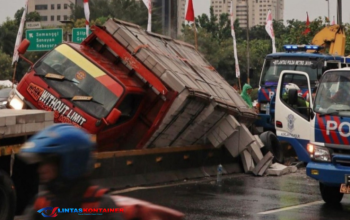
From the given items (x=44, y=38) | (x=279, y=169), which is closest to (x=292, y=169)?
(x=279, y=169)

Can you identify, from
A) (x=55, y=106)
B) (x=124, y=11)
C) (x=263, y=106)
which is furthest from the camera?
(x=124, y=11)

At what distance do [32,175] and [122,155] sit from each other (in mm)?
4093

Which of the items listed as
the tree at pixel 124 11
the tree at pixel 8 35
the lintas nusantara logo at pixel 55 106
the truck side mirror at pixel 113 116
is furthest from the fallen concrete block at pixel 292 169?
the tree at pixel 8 35

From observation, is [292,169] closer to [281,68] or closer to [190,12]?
[281,68]

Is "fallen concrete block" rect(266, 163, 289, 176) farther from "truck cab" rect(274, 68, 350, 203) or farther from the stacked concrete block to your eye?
the stacked concrete block

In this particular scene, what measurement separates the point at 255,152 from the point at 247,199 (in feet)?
10.9

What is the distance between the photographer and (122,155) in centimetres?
1298

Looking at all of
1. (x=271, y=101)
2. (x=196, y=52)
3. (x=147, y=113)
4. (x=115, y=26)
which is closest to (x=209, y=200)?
(x=147, y=113)

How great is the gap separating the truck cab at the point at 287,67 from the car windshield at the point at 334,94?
749 cm

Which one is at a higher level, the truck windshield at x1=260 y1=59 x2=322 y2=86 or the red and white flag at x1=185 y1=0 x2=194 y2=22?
the red and white flag at x1=185 y1=0 x2=194 y2=22

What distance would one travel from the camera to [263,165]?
51.2 feet

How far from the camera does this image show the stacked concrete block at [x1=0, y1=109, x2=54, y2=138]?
8.46 metres

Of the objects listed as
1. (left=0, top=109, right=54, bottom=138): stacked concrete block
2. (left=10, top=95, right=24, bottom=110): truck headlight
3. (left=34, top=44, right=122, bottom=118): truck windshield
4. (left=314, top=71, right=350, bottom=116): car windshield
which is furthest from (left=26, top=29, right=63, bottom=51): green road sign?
(left=0, top=109, right=54, bottom=138): stacked concrete block

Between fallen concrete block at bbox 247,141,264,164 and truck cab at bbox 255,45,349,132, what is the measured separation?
3.78 metres
